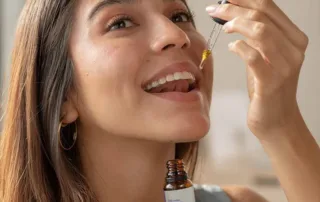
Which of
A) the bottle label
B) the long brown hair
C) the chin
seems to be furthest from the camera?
the long brown hair

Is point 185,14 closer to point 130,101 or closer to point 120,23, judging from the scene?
point 120,23

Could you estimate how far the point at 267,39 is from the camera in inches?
33.9

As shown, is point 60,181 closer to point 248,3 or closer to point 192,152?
point 192,152

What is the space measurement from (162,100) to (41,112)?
28 cm

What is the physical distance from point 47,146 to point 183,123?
322 millimetres

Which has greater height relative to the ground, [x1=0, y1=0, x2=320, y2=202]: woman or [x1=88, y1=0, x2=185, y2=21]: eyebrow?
[x1=88, y1=0, x2=185, y2=21]: eyebrow

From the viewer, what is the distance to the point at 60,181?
110cm

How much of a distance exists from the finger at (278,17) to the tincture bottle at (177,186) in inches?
11.1

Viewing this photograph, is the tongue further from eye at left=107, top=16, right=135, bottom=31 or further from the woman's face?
eye at left=107, top=16, right=135, bottom=31

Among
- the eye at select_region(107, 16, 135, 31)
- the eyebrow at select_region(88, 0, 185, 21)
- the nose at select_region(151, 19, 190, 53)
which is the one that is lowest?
the nose at select_region(151, 19, 190, 53)

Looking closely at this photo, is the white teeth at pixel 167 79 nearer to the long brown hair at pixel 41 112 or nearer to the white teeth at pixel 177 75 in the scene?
the white teeth at pixel 177 75

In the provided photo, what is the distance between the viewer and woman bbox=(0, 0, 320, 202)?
909 millimetres

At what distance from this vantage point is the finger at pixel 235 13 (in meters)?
0.87

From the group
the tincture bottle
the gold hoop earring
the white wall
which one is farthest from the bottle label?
the white wall
